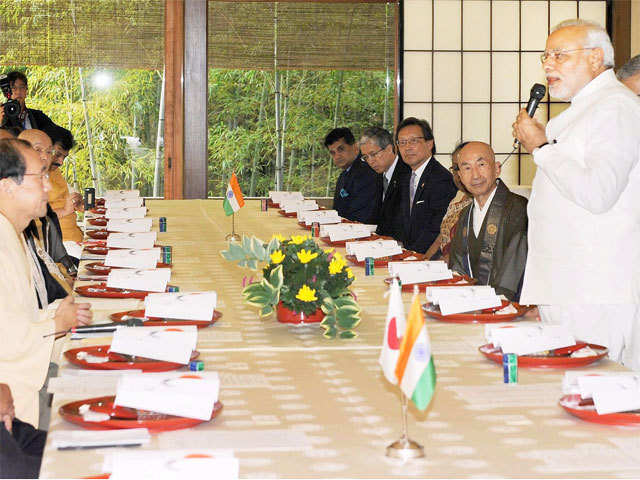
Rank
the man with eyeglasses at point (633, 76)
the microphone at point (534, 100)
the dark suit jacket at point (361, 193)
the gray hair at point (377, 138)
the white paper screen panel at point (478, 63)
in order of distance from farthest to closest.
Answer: the white paper screen panel at point (478, 63) < the dark suit jacket at point (361, 193) < the gray hair at point (377, 138) < the man with eyeglasses at point (633, 76) < the microphone at point (534, 100)

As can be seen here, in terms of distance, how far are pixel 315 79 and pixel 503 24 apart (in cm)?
149

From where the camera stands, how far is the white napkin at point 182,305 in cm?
207

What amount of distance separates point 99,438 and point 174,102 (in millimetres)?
6026

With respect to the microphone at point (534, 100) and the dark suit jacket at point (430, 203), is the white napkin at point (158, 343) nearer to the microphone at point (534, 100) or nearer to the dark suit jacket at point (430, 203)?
the microphone at point (534, 100)

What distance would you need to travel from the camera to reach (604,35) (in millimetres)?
2326

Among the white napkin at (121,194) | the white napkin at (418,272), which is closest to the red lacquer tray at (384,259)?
the white napkin at (418,272)

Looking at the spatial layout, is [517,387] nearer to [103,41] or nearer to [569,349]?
[569,349]

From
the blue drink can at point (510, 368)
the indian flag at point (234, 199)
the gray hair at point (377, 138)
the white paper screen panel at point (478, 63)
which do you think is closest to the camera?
the blue drink can at point (510, 368)

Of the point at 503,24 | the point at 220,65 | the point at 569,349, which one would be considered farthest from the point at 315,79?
the point at 569,349

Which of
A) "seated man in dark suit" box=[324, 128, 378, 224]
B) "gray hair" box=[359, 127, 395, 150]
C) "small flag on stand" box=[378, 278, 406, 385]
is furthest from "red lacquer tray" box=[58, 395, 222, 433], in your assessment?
"seated man in dark suit" box=[324, 128, 378, 224]

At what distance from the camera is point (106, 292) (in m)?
2.51

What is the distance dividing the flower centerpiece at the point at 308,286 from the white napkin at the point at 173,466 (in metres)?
0.93

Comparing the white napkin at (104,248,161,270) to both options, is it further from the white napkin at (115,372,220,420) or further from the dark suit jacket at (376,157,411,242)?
the dark suit jacket at (376,157,411,242)

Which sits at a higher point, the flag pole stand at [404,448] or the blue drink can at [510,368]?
the blue drink can at [510,368]
